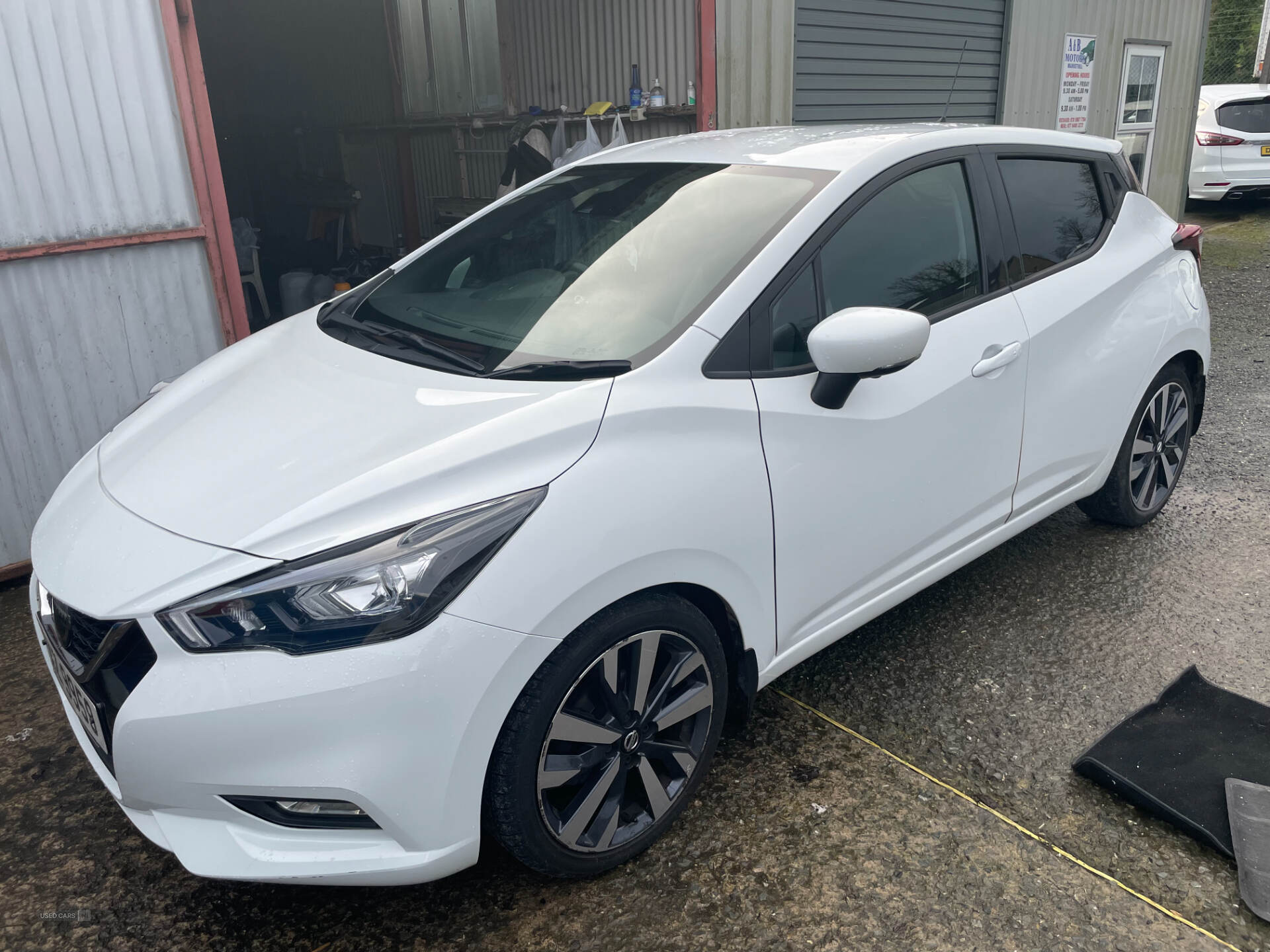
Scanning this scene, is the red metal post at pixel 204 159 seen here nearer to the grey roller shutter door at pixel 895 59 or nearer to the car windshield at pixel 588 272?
the car windshield at pixel 588 272

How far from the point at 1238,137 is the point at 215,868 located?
14911 millimetres

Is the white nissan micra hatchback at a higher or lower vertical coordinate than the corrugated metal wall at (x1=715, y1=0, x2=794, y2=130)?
lower

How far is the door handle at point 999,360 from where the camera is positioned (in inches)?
109

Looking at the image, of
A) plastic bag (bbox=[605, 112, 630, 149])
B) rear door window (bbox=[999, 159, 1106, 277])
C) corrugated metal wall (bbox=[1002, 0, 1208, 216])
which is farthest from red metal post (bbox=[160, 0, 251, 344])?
corrugated metal wall (bbox=[1002, 0, 1208, 216])

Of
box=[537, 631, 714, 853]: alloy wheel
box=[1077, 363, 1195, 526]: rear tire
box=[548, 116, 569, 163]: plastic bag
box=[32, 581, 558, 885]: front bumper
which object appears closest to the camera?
box=[32, 581, 558, 885]: front bumper

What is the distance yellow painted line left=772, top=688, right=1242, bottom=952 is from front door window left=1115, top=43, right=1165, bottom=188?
912cm

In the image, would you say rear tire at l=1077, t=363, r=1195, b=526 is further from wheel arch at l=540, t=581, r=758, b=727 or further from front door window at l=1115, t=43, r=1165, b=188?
front door window at l=1115, t=43, r=1165, b=188

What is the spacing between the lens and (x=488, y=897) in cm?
223

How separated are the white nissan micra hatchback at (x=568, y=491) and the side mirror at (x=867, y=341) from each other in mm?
11

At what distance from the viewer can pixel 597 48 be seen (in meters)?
6.74

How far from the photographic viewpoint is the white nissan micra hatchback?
5.84ft

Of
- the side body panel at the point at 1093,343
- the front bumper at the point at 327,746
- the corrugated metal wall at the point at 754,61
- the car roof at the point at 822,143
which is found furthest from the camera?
the corrugated metal wall at the point at 754,61

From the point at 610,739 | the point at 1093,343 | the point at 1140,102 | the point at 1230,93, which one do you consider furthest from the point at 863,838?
the point at 1230,93

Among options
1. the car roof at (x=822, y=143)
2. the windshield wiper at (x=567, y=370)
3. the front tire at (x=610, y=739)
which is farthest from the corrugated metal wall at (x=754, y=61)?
the front tire at (x=610, y=739)
